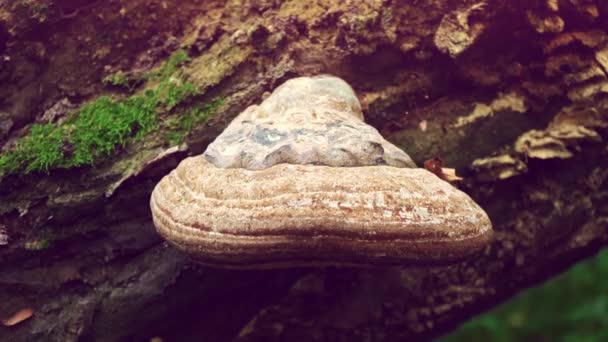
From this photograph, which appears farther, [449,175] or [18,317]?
[449,175]

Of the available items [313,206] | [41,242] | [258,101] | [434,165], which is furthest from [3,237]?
[434,165]

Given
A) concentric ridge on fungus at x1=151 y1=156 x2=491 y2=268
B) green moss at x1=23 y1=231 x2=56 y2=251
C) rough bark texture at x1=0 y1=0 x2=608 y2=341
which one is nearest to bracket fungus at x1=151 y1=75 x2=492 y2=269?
concentric ridge on fungus at x1=151 y1=156 x2=491 y2=268

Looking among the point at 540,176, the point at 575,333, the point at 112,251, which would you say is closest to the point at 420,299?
the point at 540,176

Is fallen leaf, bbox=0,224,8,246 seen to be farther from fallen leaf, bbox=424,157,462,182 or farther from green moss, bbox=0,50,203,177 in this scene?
fallen leaf, bbox=424,157,462,182

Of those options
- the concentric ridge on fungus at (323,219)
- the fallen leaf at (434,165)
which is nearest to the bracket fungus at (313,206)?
the concentric ridge on fungus at (323,219)

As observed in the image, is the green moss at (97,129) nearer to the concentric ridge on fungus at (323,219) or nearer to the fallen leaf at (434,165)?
the concentric ridge on fungus at (323,219)

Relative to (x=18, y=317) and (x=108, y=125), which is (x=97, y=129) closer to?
(x=108, y=125)

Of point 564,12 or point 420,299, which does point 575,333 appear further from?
point 564,12
